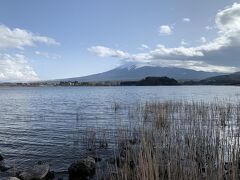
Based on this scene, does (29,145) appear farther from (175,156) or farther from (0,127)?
(175,156)

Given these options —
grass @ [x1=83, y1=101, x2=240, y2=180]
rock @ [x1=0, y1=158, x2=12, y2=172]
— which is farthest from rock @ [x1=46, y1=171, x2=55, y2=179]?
rock @ [x1=0, y1=158, x2=12, y2=172]

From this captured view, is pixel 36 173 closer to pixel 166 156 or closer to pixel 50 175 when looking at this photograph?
pixel 50 175

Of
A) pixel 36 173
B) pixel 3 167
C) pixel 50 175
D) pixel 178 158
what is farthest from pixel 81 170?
pixel 178 158

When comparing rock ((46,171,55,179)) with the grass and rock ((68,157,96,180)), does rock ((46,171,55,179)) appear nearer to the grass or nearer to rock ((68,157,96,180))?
rock ((68,157,96,180))

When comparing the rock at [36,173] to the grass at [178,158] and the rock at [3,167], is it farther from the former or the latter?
the grass at [178,158]

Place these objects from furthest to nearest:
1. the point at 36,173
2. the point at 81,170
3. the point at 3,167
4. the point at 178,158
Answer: the point at 3,167 → the point at 81,170 → the point at 36,173 → the point at 178,158

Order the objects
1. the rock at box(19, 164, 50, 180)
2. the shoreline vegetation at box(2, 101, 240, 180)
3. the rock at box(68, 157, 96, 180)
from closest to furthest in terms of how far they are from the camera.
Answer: the shoreline vegetation at box(2, 101, 240, 180) → the rock at box(19, 164, 50, 180) → the rock at box(68, 157, 96, 180)

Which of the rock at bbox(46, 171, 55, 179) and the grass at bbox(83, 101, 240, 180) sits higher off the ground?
the grass at bbox(83, 101, 240, 180)

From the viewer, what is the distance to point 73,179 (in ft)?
42.8

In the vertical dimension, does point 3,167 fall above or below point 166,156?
below

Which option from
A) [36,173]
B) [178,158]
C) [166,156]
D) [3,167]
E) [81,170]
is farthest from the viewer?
[3,167]

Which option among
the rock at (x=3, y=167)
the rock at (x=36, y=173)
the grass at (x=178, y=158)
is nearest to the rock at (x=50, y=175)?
the rock at (x=36, y=173)

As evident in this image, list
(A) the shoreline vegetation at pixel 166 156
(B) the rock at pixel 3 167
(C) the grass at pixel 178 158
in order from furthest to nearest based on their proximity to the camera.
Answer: (B) the rock at pixel 3 167 < (A) the shoreline vegetation at pixel 166 156 < (C) the grass at pixel 178 158

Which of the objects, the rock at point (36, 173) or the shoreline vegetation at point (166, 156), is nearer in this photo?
the shoreline vegetation at point (166, 156)
